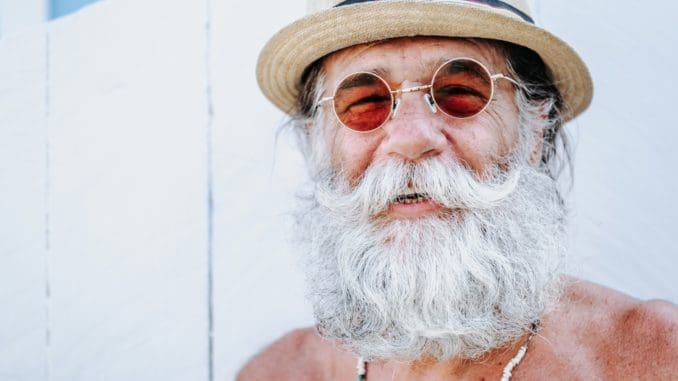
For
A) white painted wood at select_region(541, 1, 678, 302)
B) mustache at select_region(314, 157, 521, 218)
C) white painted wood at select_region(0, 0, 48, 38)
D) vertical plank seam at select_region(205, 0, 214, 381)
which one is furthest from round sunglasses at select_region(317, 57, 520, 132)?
white painted wood at select_region(0, 0, 48, 38)

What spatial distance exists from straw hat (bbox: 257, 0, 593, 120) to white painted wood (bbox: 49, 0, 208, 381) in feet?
2.65

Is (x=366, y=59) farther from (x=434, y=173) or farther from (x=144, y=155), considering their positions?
(x=144, y=155)

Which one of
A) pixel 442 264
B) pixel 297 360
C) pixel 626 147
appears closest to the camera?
pixel 442 264

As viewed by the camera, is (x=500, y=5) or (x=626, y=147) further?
(x=626, y=147)

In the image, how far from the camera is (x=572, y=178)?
2.25m

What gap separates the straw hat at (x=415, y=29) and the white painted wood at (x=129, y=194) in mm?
808

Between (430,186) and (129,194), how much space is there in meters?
1.51

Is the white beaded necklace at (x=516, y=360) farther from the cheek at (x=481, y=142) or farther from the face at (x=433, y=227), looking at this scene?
the cheek at (x=481, y=142)

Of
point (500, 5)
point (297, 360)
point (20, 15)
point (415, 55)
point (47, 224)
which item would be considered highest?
Result: point (20, 15)

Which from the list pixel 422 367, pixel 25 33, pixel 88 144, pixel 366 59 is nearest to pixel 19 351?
pixel 88 144

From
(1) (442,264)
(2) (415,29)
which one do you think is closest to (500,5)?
(2) (415,29)

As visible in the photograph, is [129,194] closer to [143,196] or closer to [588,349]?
[143,196]

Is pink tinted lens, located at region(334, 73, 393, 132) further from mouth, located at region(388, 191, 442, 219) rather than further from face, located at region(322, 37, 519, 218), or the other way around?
mouth, located at region(388, 191, 442, 219)

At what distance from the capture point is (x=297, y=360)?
2146mm
